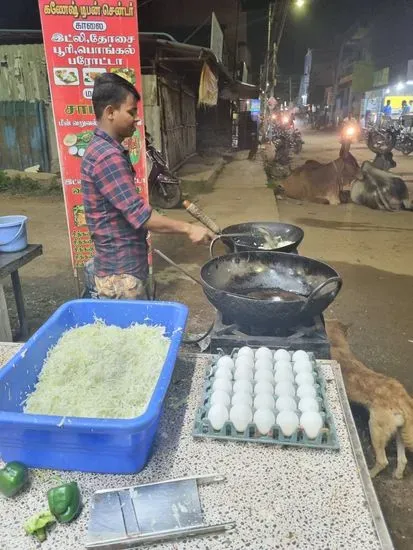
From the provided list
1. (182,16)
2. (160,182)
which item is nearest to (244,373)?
(160,182)

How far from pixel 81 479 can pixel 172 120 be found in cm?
1197

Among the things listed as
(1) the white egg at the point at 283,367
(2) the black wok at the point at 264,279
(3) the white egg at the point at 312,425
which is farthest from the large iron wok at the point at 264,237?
(3) the white egg at the point at 312,425

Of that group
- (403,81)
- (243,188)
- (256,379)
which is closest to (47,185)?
(243,188)

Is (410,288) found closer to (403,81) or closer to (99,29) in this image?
(99,29)

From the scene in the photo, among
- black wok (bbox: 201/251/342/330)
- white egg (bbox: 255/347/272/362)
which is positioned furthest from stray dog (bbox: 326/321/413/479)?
white egg (bbox: 255/347/272/362)

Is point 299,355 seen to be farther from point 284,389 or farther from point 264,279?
point 264,279

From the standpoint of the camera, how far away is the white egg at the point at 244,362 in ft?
5.89

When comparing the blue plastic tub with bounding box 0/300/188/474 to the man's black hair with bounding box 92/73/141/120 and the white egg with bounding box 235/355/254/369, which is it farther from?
the man's black hair with bounding box 92/73/141/120

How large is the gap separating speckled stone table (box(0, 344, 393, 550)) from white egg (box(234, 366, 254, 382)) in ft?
0.83

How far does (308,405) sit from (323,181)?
1021 cm

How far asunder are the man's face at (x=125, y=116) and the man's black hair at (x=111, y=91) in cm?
2

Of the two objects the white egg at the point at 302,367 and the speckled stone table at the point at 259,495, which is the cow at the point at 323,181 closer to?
the white egg at the point at 302,367

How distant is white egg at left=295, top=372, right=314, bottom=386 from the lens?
5.51ft

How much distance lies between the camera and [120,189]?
2.21m
